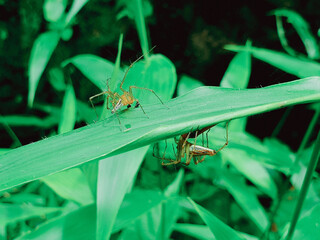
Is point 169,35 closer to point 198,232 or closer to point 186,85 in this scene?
point 186,85

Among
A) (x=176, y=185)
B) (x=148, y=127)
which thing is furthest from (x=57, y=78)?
(x=148, y=127)

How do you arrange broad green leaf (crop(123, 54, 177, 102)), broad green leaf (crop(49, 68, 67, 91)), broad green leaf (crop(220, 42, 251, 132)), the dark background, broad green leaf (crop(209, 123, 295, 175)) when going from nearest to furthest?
1. broad green leaf (crop(123, 54, 177, 102))
2. broad green leaf (crop(209, 123, 295, 175))
3. broad green leaf (crop(220, 42, 251, 132))
4. broad green leaf (crop(49, 68, 67, 91))
5. the dark background

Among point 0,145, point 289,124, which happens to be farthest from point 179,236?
point 0,145

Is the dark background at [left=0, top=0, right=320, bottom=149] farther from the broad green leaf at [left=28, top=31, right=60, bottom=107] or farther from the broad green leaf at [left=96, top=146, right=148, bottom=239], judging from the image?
the broad green leaf at [left=96, top=146, right=148, bottom=239]

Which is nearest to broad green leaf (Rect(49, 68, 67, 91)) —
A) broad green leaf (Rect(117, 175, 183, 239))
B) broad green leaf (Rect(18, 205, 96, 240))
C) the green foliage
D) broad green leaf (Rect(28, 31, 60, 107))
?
the green foliage

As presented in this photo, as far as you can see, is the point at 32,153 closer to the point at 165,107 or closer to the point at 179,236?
the point at 165,107

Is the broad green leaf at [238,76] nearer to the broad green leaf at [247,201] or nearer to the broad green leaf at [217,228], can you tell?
the broad green leaf at [247,201]
